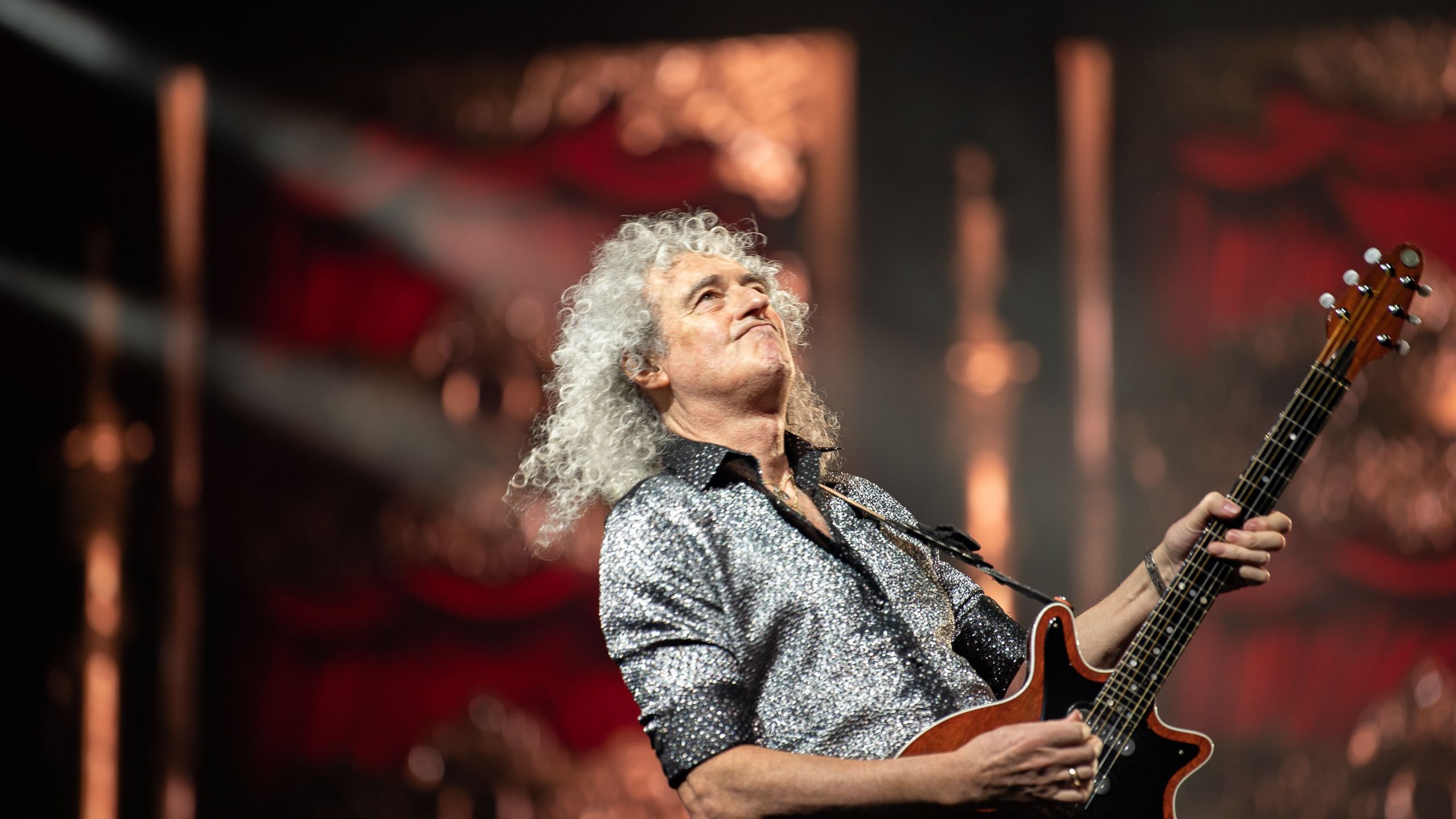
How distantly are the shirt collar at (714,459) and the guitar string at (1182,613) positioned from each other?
52 centimetres

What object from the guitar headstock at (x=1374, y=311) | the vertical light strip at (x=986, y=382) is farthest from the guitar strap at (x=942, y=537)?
the vertical light strip at (x=986, y=382)

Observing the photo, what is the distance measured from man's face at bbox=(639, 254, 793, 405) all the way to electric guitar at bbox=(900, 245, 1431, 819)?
533 mm

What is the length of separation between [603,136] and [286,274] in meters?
1.29

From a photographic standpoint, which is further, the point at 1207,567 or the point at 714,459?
the point at 714,459

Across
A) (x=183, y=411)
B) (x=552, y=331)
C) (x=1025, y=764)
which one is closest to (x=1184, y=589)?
(x=1025, y=764)

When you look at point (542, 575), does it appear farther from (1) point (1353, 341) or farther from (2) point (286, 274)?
(1) point (1353, 341)

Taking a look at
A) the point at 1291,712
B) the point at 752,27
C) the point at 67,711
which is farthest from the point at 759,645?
the point at 67,711

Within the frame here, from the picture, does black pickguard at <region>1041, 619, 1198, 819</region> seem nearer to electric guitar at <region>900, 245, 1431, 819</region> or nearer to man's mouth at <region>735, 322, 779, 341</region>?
electric guitar at <region>900, 245, 1431, 819</region>

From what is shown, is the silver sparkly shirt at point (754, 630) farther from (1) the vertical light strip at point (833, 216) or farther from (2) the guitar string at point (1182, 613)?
(1) the vertical light strip at point (833, 216)

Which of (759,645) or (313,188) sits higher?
(313,188)

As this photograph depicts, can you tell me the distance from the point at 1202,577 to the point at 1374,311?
0.41 meters

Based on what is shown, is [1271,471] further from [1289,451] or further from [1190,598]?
[1190,598]

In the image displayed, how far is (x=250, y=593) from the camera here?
15.3ft

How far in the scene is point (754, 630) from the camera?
66.1 inches
